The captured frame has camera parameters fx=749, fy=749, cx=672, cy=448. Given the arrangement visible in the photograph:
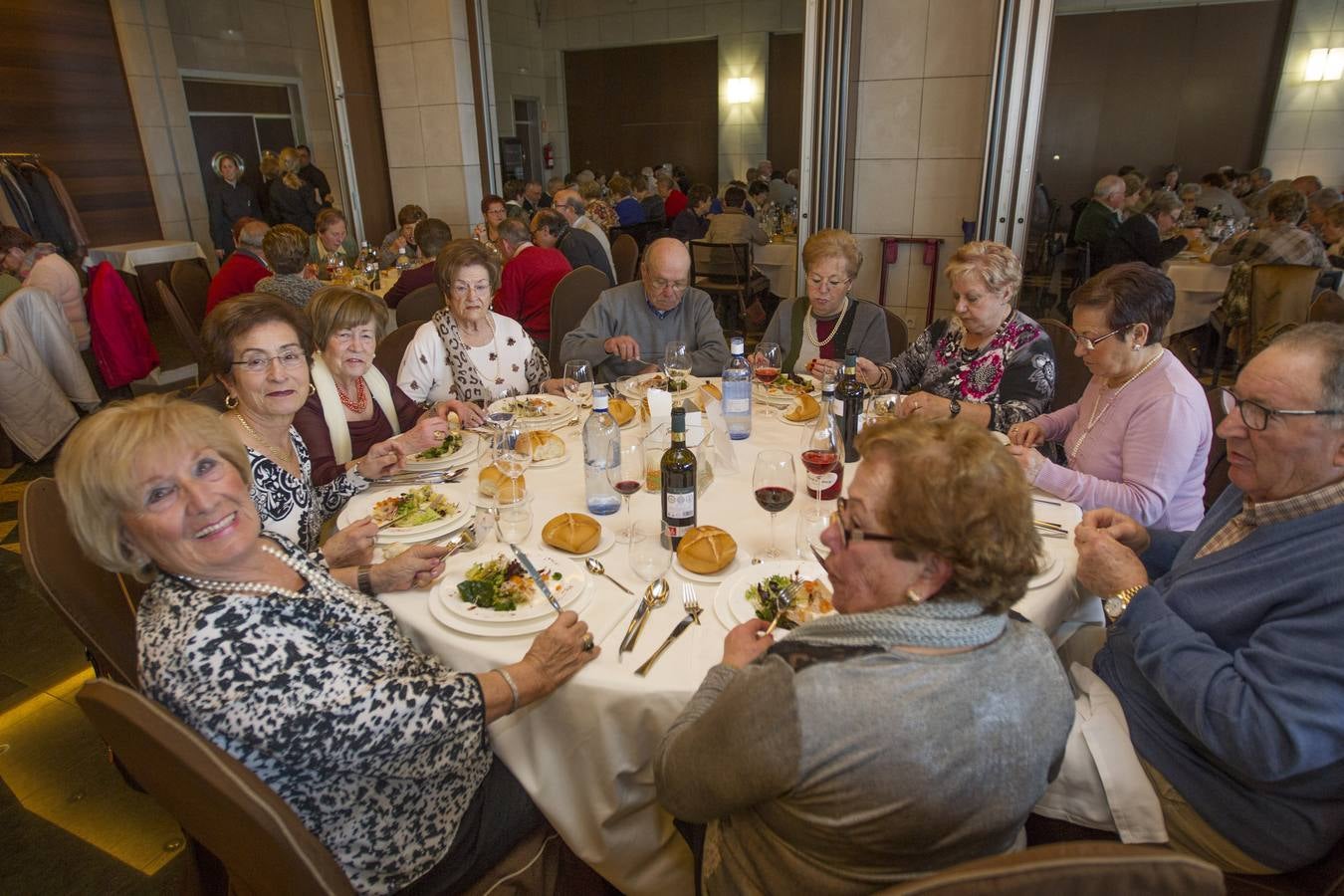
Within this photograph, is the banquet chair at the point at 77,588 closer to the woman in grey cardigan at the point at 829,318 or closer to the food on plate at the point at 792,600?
the food on plate at the point at 792,600

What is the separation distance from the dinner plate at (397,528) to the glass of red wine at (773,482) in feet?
2.58

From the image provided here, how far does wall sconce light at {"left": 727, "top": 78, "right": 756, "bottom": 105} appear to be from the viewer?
13.2 meters

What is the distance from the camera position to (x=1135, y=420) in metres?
2.09

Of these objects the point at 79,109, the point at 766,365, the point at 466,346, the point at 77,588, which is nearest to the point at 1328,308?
the point at 766,365

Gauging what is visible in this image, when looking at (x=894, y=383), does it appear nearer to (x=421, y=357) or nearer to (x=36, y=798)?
(x=421, y=357)

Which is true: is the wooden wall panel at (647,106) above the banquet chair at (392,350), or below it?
above

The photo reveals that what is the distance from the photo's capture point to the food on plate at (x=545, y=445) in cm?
239

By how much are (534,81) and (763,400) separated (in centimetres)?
1332

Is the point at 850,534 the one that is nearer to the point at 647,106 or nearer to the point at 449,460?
the point at 449,460

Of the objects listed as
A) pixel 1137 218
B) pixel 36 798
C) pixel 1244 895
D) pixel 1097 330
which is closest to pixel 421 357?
pixel 36 798

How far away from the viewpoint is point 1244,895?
131 cm

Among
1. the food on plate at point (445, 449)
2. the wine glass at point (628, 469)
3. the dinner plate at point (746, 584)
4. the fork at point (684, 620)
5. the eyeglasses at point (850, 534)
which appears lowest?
the fork at point (684, 620)

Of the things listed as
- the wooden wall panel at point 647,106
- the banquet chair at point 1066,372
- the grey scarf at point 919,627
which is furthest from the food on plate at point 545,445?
the wooden wall panel at point 647,106

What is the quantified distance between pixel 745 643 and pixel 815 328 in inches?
93.4
